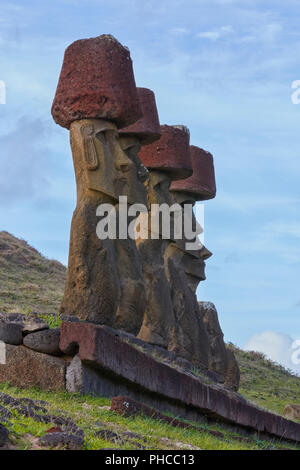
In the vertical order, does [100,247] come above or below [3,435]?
Answer: above

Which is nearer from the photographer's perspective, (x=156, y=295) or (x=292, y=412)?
(x=156, y=295)

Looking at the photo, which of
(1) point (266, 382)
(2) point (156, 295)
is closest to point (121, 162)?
(2) point (156, 295)

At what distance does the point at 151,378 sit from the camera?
8.44 meters

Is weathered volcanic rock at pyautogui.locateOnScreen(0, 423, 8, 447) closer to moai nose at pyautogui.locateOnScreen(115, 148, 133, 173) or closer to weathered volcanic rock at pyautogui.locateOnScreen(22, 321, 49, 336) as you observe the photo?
weathered volcanic rock at pyautogui.locateOnScreen(22, 321, 49, 336)

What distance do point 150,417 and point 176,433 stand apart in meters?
0.50

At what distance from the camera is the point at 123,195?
401 inches

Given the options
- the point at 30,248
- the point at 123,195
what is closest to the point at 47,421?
the point at 123,195

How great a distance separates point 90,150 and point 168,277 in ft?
14.5

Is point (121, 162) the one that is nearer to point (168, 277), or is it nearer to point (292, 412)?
point (168, 277)

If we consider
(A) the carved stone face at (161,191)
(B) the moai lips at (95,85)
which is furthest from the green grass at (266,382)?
(B) the moai lips at (95,85)

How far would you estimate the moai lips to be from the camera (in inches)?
397

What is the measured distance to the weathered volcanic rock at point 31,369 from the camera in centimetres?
764

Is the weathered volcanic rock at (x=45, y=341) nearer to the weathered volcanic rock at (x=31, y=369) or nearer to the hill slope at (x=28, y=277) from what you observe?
the weathered volcanic rock at (x=31, y=369)
